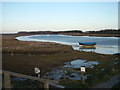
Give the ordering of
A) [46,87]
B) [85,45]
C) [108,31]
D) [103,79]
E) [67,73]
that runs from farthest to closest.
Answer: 1. [108,31]
2. [85,45]
3. [67,73]
4. [103,79]
5. [46,87]

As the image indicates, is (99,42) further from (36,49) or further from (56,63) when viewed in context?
(56,63)

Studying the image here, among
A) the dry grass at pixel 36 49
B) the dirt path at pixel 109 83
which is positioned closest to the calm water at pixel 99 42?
the dry grass at pixel 36 49

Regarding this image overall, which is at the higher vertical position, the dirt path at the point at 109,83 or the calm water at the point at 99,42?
the dirt path at the point at 109,83

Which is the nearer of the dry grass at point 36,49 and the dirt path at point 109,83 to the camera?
the dirt path at point 109,83

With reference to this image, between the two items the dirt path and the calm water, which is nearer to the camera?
the dirt path

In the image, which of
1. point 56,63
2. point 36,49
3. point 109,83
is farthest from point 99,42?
point 109,83

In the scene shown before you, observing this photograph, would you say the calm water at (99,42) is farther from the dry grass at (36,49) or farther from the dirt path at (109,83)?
the dirt path at (109,83)

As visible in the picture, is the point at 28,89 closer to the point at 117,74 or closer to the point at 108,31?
the point at 117,74

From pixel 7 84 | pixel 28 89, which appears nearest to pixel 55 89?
pixel 28 89

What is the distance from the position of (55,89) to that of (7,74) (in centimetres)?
224

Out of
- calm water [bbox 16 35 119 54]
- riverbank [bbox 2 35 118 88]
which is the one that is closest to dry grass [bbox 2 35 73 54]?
riverbank [bbox 2 35 118 88]

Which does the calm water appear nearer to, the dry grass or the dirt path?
the dry grass

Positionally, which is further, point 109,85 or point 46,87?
point 109,85

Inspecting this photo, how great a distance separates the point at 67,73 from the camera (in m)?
14.7
